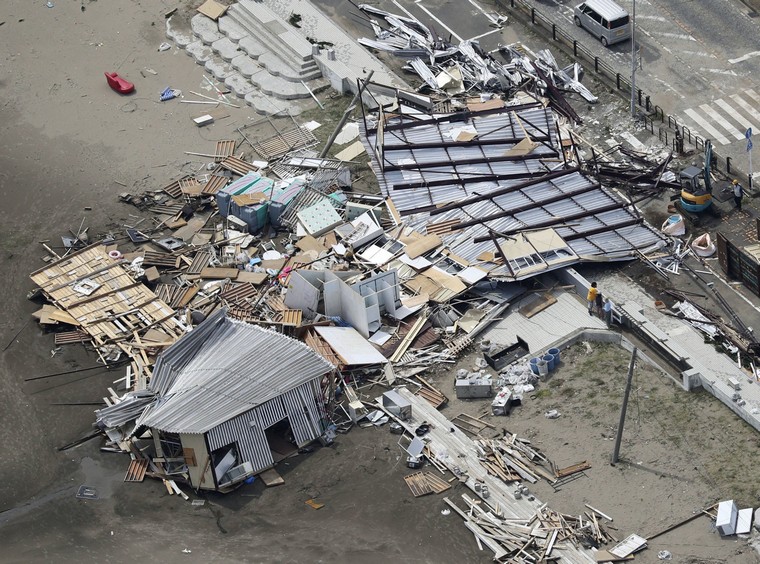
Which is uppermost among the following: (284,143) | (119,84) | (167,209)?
(119,84)

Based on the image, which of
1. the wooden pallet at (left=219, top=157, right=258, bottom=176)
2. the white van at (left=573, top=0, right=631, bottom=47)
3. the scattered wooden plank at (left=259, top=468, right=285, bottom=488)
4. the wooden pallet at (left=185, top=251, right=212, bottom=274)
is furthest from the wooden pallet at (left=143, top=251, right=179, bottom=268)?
the white van at (left=573, top=0, right=631, bottom=47)

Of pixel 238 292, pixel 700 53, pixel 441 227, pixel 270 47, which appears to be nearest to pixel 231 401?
pixel 238 292

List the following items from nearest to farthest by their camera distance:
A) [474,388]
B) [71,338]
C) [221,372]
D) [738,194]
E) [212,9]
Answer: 1. [221,372]
2. [474,388]
3. [71,338]
4. [738,194]
5. [212,9]

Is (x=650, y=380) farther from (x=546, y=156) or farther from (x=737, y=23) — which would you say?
(x=737, y=23)

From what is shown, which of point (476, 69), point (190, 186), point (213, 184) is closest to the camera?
point (213, 184)

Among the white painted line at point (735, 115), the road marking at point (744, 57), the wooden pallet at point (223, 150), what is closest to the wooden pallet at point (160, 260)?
the wooden pallet at point (223, 150)

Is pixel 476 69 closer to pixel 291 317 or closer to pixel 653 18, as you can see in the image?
pixel 653 18
